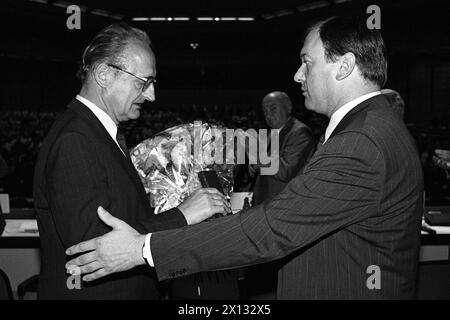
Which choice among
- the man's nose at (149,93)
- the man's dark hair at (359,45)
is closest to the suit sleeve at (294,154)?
the man's nose at (149,93)

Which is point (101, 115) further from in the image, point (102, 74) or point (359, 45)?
point (359, 45)

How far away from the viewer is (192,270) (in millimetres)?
1294

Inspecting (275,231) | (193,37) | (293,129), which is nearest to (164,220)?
(275,231)

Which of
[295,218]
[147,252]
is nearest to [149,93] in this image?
[147,252]

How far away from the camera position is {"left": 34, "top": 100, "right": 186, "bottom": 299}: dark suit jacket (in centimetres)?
142

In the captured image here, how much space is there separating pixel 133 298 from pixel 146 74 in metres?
0.76

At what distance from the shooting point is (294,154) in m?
4.91

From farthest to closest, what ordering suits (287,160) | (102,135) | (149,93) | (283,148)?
(283,148) → (287,160) → (149,93) → (102,135)

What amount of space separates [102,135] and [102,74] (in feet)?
0.74

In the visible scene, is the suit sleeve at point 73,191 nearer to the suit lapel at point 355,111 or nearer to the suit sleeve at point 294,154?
the suit lapel at point 355,111

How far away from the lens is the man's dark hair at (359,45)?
1438 millimetres

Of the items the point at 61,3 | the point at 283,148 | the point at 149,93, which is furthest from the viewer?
the point at 61,3

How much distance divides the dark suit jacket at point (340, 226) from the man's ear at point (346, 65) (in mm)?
140
